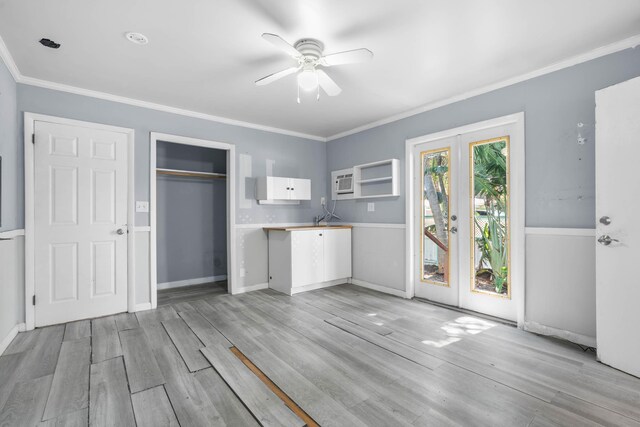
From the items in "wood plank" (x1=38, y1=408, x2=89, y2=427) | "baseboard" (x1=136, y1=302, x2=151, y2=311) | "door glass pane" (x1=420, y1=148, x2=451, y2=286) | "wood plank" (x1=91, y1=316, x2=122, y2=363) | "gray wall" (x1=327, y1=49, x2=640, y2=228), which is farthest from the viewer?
"door glass pane" (x1=420, y1=148, x2=451, y2=286)

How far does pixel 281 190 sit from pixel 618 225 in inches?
145

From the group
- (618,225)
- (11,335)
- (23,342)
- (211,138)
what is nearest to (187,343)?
(23,342)

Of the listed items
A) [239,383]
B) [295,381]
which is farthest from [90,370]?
[295,381]

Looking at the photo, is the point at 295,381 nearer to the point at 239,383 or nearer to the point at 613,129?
the point at 239,383

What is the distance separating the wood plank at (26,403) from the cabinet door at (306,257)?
8.73ft

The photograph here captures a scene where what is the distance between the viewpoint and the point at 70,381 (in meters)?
2.13

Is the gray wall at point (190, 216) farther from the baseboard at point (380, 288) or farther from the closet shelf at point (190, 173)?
the baseboard at point (380, 288)

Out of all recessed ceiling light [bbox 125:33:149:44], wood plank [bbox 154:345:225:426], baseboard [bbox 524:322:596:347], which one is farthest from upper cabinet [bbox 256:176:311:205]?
baseboard [bbox 524:322:596:347]

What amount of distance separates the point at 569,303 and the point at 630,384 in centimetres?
80

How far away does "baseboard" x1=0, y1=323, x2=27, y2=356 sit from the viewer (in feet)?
8.36

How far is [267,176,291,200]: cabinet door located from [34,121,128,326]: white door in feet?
6.01

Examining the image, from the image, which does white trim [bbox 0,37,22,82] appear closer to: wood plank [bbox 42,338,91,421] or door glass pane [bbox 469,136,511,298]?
wood plank [bbox 42,338,91,421]

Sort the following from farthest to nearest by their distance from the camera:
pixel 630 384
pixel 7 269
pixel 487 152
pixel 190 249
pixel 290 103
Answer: pixel 190 249 < pixel 290 103 < pixel 487 152 < pixel 7 269 < pixel 630 384

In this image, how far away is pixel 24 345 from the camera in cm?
270
